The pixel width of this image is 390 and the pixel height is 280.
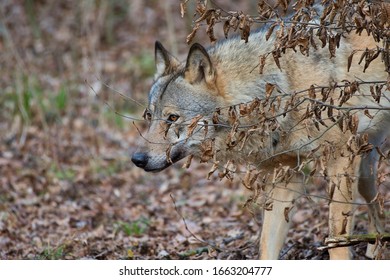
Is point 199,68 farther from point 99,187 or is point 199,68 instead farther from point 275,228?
point 99,187

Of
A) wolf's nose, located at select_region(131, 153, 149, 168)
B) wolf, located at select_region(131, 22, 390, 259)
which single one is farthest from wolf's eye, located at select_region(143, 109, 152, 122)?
wolf's nose, located at select_region(131, 153, 149, 168)

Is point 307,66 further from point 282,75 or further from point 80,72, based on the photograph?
point 80,72

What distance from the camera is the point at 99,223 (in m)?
8.45

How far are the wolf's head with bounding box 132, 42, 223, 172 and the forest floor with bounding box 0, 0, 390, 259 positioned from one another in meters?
0.42

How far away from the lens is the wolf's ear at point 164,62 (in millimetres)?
6613

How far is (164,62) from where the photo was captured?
6664 millimetres

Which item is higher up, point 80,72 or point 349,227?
point 80,72

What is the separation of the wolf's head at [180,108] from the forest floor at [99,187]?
0.42 m

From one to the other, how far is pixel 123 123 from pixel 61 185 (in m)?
2.99

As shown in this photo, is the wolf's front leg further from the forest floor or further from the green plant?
the green plant

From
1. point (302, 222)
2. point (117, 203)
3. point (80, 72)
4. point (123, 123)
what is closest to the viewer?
point (302, 222)

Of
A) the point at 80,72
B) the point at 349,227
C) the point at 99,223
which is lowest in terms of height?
the point at 99,223

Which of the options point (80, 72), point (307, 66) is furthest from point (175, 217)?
point (80, 72)
